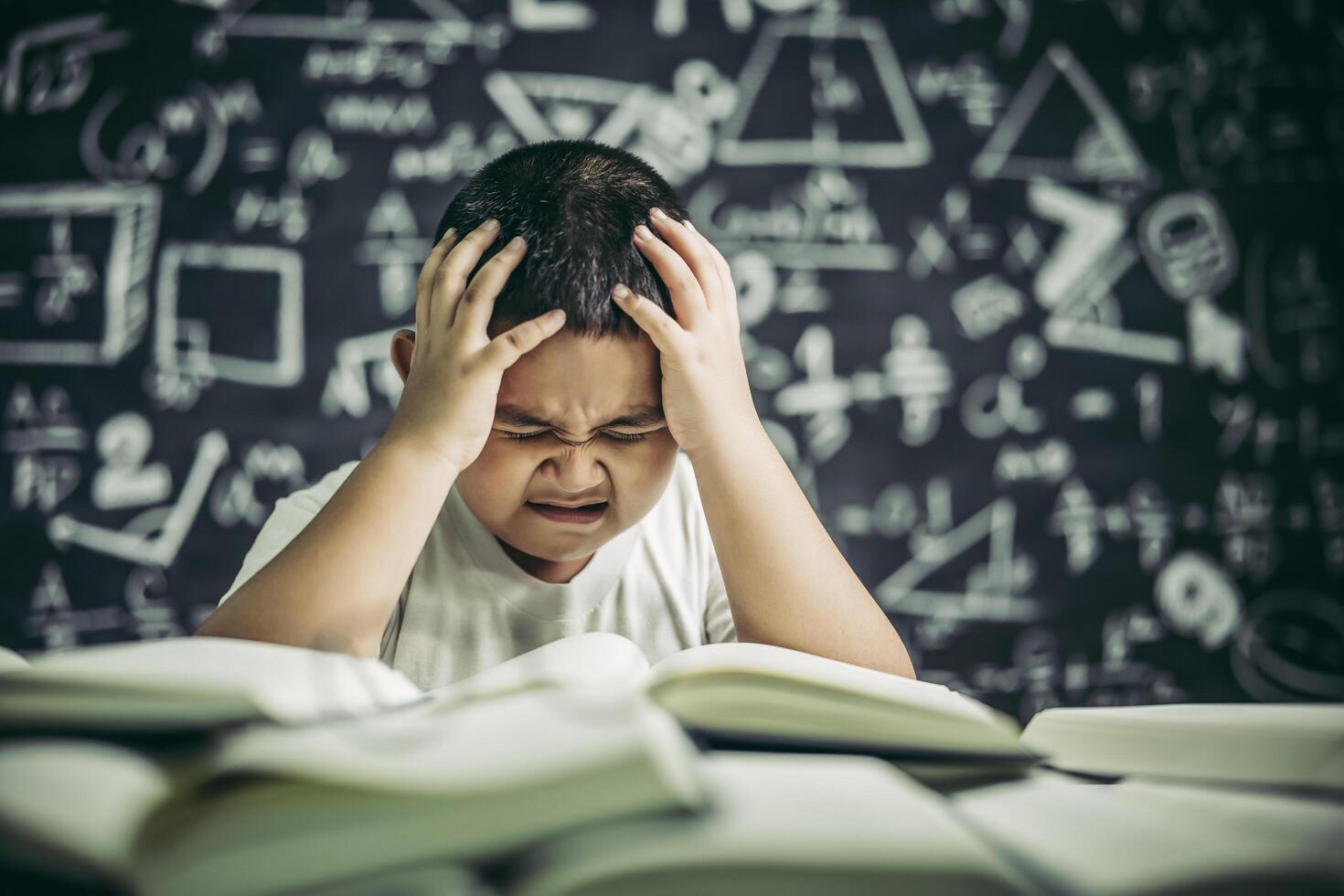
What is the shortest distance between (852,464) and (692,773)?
49.7 inches

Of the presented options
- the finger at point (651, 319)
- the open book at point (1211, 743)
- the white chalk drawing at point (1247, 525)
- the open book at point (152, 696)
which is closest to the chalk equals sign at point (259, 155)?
the finger at point (651, 319)

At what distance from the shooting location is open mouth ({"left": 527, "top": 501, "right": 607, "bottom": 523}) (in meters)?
0.64

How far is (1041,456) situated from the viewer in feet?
4.87

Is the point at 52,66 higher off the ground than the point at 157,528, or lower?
higher

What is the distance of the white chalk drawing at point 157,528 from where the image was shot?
1.28m

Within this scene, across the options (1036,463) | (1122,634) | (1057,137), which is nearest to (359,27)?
(1057,137)

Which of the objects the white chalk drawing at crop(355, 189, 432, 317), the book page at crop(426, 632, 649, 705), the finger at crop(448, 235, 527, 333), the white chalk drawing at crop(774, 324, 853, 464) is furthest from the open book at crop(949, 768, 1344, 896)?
the white chalk drawing at crop(355, 189, 432, 317)

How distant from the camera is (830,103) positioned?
57.4 inches

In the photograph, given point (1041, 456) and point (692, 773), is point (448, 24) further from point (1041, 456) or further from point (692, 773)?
point (692, 773)

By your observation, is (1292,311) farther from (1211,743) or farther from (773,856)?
(773,856)

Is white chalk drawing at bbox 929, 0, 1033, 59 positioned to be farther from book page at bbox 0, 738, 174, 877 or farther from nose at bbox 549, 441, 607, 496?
book page at bbox 0, 738, 174, 877

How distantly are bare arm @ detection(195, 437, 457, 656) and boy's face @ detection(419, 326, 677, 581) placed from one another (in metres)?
0.05

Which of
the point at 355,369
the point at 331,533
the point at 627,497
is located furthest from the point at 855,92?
the point at 331,533

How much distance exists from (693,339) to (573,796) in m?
0.44
